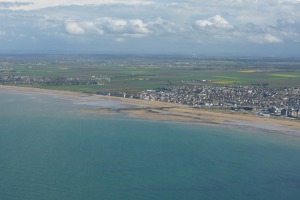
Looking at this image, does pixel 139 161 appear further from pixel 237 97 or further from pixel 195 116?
pixel 237 97

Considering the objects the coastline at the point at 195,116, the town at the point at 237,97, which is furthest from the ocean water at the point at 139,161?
the town at the point at 237,97

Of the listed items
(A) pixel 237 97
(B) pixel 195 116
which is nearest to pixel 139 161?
(B) pixel 195 116

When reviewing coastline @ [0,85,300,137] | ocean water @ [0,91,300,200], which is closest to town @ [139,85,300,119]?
coastline @ [0,85,300,137]

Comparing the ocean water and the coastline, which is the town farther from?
the ocean water

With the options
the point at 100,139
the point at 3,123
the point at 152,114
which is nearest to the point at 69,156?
the point at 100,139

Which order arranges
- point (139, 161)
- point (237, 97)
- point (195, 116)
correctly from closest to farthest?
1. point (139, 161)
2. point (195, 116)
3. point (237, 97)

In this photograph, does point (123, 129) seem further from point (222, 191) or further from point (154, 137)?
point (222, 191)
